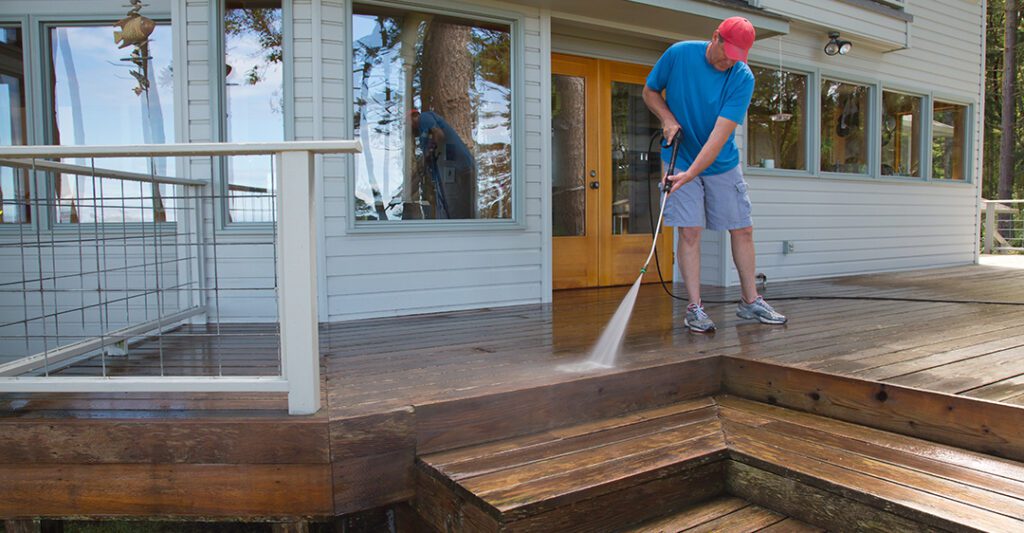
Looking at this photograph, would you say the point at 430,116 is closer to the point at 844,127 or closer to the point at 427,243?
the point at 427,243

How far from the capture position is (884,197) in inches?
256

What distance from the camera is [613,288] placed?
5000 millimetres

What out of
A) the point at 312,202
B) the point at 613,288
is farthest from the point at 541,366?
the point at 613,288

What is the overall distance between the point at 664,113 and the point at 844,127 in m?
3.99

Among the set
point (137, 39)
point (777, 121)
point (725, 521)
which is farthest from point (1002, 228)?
point (137, 39)

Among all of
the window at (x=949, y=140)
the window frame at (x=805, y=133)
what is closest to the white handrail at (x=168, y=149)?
the window frame at (x=805, y=133)

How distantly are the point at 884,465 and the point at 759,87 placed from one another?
441cm

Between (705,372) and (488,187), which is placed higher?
(488,187)

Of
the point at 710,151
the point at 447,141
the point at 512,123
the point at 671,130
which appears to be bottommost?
the point at 710,151

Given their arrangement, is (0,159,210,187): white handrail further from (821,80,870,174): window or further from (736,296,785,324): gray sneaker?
(821,80,870,174): window

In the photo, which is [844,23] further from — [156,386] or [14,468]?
[14,468]

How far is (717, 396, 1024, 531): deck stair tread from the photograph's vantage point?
1512mm

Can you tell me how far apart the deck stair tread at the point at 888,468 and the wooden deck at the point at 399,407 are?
118 mm

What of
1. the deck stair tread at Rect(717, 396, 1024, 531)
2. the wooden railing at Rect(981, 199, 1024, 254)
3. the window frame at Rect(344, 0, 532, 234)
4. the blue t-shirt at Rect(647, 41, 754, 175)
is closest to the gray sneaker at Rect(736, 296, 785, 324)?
the blue t-shirt at Rect(647, 41, 754, 175)
